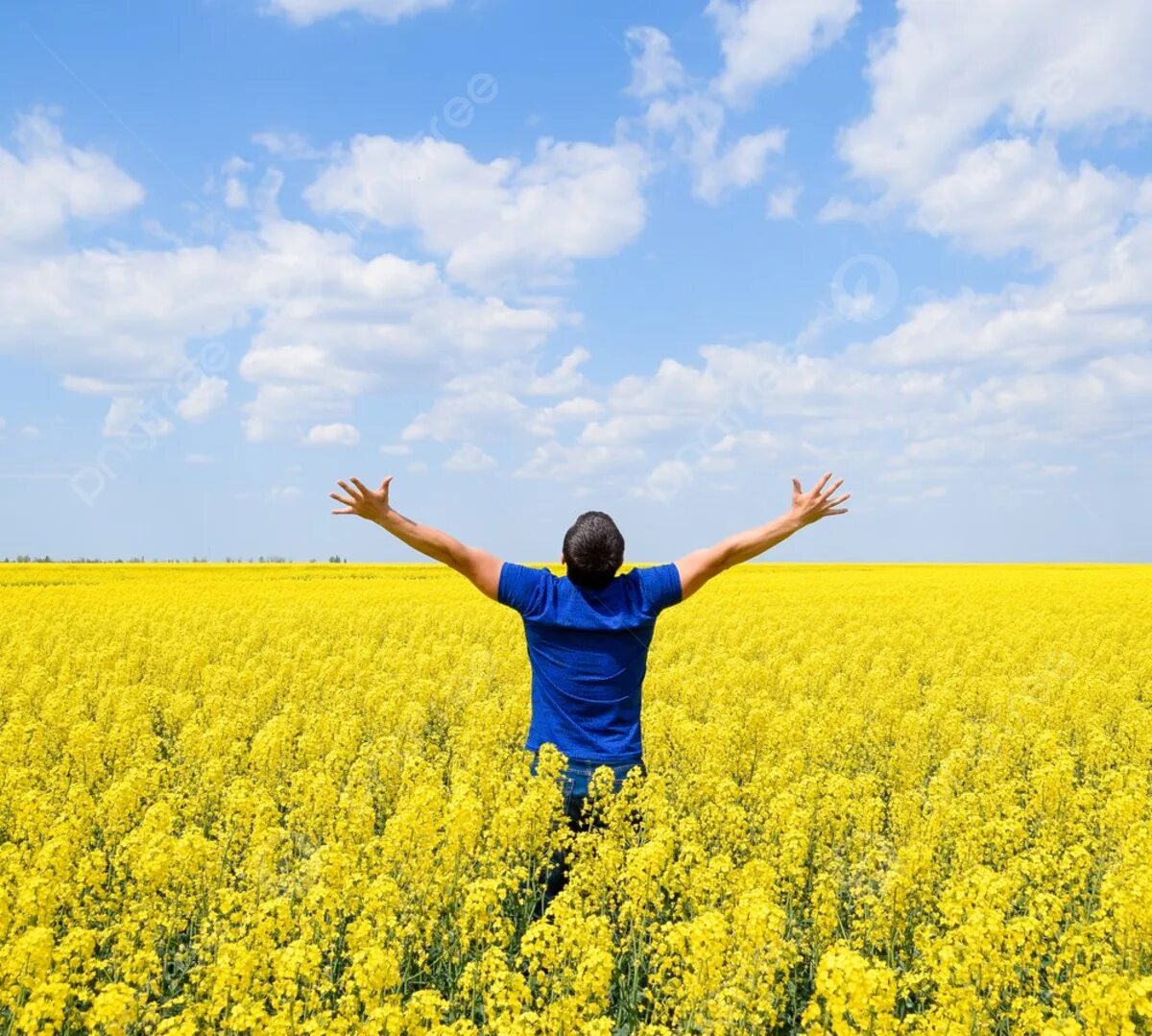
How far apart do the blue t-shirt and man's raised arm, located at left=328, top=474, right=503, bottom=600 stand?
9 centimetres

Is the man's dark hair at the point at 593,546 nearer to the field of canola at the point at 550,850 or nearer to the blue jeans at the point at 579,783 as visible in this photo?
the blue jeans at the point at 579,783

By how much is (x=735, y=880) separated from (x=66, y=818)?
171 inches

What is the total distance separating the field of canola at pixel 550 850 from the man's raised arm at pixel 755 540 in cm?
128

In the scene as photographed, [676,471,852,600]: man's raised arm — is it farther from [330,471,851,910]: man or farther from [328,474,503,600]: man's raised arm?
[328,474,503,600]: man's raised arm

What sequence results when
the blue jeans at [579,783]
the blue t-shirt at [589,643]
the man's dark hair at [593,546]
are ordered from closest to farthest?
1. the man's dark hair at [593,546]
2. the blue t-shirt at [589,643]
3. the blue jeans at [579,783]

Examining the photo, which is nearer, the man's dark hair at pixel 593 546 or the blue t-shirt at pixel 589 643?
the man's dark hair at pixel 593 546

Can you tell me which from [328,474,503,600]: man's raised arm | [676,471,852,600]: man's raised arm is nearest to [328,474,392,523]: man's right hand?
[328,474,503,600]: man's raised arm

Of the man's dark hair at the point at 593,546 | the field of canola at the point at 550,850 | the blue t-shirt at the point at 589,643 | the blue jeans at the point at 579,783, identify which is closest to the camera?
the field of canola at the point at 550,850

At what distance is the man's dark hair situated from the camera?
4.70 meters

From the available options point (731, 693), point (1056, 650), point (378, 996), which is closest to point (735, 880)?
point (378, 996)

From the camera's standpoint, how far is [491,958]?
3906 mm

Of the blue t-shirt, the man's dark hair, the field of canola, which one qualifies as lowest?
the field of canola

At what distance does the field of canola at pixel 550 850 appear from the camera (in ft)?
13.1

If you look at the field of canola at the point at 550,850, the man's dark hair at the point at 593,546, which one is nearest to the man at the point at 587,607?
the man's dark hair at the point at 593,546
